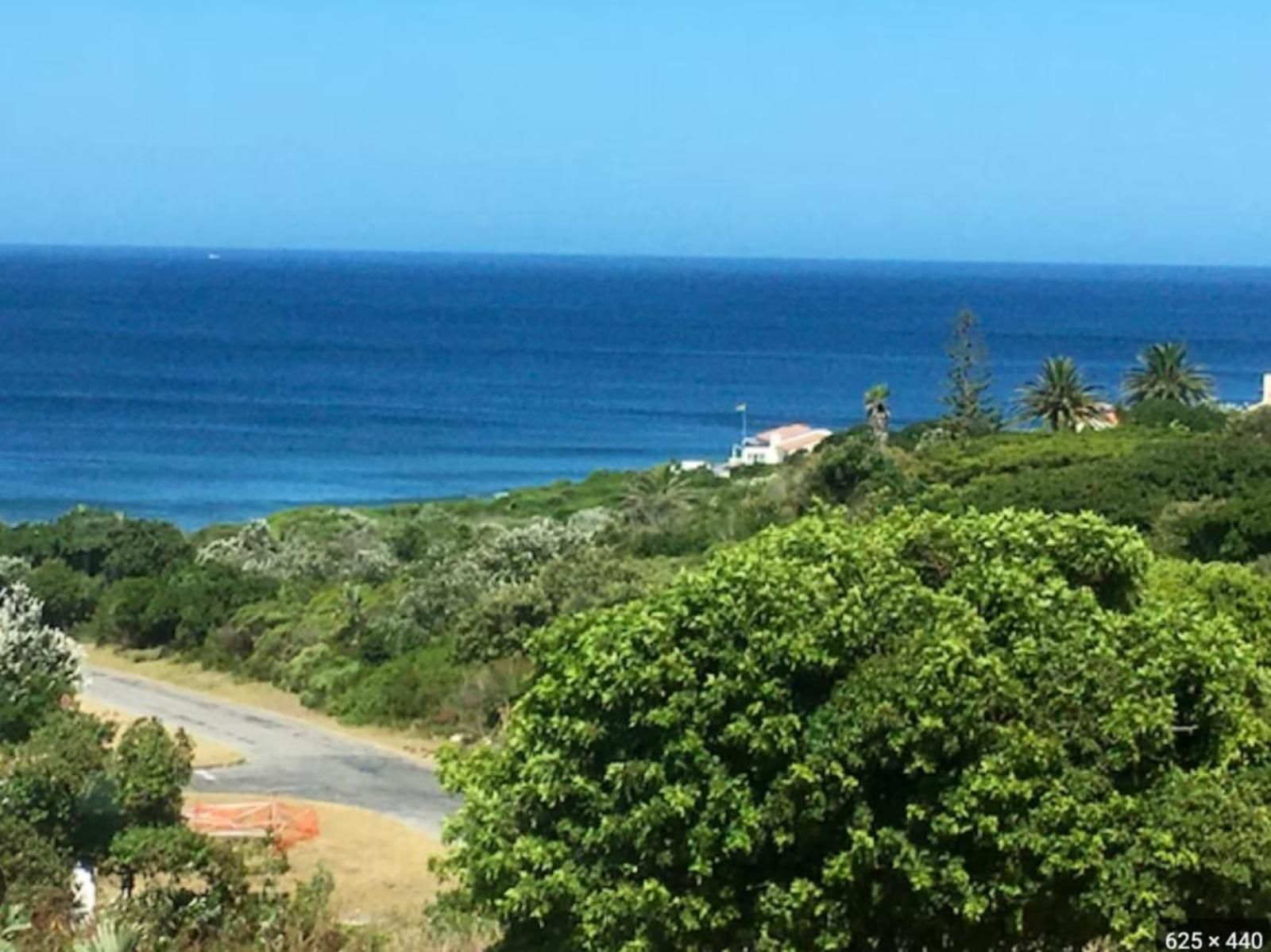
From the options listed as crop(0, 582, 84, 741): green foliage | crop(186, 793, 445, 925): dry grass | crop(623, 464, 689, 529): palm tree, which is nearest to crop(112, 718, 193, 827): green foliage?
crop(186, 793, 445, 925): dry grass

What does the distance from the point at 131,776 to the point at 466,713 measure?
13950 mm

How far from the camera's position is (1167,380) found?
5778 cm

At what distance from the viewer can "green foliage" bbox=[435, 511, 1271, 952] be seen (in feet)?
28.5

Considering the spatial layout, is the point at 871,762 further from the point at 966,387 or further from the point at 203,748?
the point at 966,387

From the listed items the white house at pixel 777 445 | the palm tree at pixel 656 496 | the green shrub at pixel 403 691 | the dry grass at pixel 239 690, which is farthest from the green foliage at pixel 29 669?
the white house at pixel 777 445

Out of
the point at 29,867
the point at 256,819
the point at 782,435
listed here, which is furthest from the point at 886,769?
the point at 782,435

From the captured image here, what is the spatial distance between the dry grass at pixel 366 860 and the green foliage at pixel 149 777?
97.2 inches

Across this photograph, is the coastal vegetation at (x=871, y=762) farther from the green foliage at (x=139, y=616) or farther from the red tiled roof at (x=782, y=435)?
the red tiled roof at (x=782, y=435)

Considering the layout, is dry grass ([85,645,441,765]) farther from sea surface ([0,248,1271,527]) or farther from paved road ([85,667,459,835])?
sea surface ([0,248,1271,527])

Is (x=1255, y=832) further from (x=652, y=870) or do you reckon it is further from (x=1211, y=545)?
(x=1211, y=545)

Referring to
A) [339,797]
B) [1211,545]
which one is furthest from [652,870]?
[1211,545]

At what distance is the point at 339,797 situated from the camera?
76.8 ft

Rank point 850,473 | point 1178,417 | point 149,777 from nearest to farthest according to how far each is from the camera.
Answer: point 149,777, point 850,473, point 1178,417

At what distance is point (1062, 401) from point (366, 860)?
123 ft
